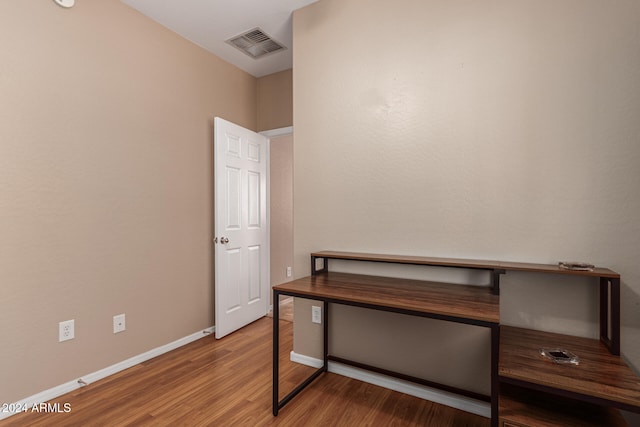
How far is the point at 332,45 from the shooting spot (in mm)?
2240

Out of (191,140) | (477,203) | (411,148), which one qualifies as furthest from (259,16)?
(477,203)

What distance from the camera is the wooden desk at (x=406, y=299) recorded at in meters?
1.22

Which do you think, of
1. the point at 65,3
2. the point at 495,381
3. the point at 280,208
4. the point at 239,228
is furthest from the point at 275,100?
the point at 495,381

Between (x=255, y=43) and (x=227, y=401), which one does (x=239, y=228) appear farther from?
(x=255, y=43)

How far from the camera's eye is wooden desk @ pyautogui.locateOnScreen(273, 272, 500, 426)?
122 cm

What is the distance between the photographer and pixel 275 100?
339 centimetres

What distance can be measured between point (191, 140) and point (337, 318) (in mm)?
2031

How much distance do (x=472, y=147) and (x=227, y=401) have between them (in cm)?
210

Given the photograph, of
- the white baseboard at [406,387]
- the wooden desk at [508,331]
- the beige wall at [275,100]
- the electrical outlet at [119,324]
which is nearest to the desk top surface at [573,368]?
the wooden desk at [508,331]

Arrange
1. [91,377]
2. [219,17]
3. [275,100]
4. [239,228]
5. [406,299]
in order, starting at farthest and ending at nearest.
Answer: [275,100] < [239,228] < [219,17] < [91,377] < [406,299]

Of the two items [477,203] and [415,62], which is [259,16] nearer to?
[415,62]

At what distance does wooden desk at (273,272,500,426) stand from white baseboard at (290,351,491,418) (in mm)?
62

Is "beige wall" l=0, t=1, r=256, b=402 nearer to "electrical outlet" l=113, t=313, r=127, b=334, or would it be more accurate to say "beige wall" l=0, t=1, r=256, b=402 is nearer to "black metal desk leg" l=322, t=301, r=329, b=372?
"electrical outlet" l=113, t=313, r=127, b=334

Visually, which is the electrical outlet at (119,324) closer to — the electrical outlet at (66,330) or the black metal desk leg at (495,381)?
the electrical outlet at (66,330)
